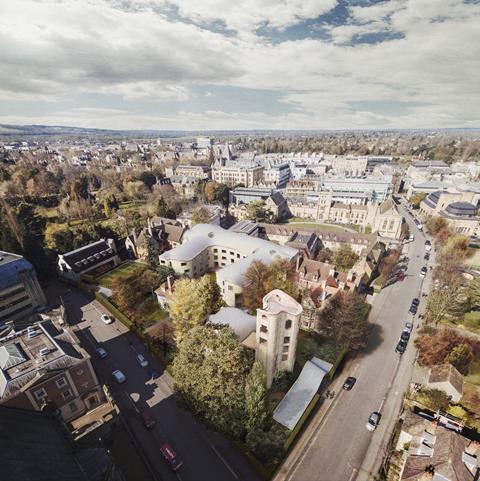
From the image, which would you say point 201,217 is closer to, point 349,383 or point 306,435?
point 349,383

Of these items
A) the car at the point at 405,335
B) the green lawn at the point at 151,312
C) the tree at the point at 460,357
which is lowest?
the green lawn at the point at 151,312

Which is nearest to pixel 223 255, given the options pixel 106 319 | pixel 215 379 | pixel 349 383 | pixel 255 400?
pixel 106 319

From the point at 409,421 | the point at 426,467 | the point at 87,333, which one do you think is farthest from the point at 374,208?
the point at 87,333

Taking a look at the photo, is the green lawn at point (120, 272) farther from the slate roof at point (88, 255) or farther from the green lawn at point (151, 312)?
the green lawn at point (151, 312)

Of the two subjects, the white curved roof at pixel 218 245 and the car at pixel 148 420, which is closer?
the car at pixel 148 420

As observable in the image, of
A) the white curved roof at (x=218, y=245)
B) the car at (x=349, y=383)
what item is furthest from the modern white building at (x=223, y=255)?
the car at (x=349, y=383)

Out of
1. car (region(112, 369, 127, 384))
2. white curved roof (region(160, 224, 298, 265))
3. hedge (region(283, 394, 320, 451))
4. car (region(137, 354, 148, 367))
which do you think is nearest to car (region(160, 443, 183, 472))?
hedge (region(283, 394, 320, 451))

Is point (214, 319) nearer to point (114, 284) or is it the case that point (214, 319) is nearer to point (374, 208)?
point (114, 284)
